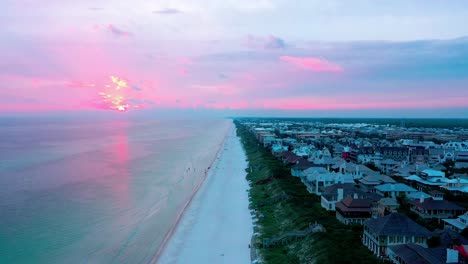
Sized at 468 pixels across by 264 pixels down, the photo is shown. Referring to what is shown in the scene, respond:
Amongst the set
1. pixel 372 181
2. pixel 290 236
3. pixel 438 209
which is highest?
pixel 372 181

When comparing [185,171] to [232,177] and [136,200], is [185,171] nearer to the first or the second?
[232,177]

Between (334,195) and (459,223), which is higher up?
(334,195)

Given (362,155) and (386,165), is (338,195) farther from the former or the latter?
(362,155)

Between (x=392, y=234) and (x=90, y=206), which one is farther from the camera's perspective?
(x=90, y=206)

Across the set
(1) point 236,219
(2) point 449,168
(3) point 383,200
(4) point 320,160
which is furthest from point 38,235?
(2) point 449,168

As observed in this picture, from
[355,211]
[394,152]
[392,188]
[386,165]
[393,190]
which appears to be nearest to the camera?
[355,211]

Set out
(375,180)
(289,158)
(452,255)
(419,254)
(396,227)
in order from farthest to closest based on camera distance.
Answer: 1. (289,158)
2. (375,180)
3. (396,227)
4. (419,254)
5. (452,255)

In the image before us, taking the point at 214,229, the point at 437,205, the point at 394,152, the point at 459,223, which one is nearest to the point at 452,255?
the point at 459,223
